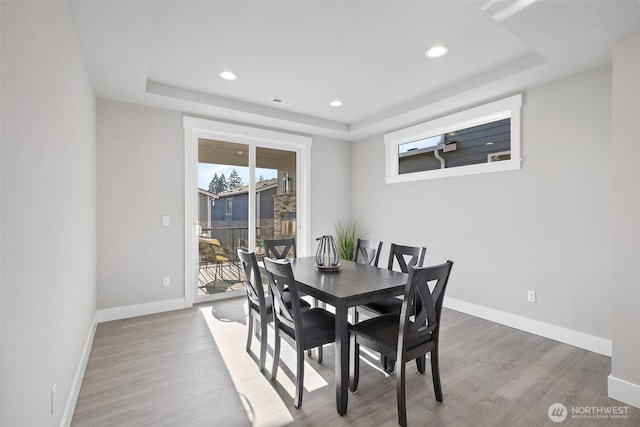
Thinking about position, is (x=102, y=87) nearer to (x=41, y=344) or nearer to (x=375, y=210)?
(x=41, y=344)

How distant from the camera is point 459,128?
4.02m

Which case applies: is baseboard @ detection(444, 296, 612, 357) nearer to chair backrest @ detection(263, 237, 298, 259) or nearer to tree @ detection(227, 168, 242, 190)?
chair backrest @ detection(263, 237, 298, 259)

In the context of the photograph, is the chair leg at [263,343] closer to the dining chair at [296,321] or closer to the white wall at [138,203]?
the dining chair at [296,321]

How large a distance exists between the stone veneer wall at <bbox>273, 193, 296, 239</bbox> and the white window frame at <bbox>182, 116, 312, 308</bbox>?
123mm

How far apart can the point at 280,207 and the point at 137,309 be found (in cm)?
239

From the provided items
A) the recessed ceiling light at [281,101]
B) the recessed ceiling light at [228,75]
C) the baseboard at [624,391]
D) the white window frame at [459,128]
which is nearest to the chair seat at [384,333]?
the baseboard at [624,391]

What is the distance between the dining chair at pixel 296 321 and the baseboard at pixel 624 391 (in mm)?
1953

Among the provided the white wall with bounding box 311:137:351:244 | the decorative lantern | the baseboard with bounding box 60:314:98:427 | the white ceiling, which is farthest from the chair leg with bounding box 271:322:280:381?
the white wall with bounding box 311:137:351:244

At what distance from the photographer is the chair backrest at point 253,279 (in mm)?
2430

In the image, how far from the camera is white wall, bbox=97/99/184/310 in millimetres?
3559

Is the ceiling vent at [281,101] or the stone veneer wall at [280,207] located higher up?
the ceiling vent at [281,101]

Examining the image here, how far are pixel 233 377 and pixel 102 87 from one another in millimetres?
3111

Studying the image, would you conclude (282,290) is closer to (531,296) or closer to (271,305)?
(271,305)

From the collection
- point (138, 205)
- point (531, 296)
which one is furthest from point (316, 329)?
point (138, 205)
